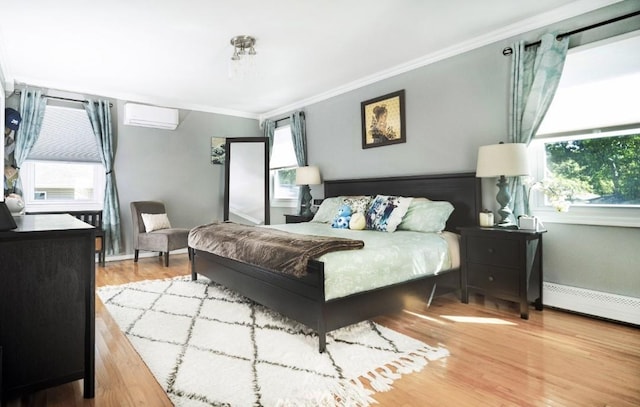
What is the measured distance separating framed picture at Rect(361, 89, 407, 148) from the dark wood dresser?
346 cm

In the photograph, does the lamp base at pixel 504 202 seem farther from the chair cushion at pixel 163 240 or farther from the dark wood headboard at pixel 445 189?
the chair cushion at pixel 163 240

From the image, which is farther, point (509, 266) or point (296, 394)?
point (509, 266)

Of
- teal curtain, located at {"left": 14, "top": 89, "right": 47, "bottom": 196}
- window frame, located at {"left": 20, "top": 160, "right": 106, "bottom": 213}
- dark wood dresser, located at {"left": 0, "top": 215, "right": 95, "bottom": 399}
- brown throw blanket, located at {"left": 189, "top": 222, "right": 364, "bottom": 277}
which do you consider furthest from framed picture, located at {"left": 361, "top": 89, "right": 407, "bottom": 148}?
teal curtain, located at {"left": 14, "top": 89, "right": 47, "bottom": 196}

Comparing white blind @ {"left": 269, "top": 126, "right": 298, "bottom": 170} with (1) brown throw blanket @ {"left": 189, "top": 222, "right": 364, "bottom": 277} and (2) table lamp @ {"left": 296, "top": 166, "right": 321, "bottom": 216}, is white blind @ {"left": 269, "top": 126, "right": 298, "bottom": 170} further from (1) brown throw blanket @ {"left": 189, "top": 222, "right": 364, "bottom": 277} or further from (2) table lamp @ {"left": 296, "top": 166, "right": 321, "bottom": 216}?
(1) brown throw blanket @ {"left": 189, "top": 222, "right": 364, "bottom": 277}

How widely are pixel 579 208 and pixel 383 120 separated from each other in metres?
2.32

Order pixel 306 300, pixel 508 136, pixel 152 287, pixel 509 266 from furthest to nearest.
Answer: pixel 152 287, pixel 508 136, pixel 509 266, pixel 306 300

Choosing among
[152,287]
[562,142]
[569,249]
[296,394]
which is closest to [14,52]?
[152,287]

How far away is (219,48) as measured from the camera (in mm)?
3713

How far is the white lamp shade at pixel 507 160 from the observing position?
2.89 metres

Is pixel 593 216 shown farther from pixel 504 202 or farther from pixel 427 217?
pixel 427 217

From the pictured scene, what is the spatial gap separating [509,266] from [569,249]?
0.61 meters

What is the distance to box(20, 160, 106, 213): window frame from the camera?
4647mm

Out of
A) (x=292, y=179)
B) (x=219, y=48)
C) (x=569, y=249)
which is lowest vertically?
(x=569, y=249)

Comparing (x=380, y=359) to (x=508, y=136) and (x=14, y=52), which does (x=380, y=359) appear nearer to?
(x=508, y=136)
